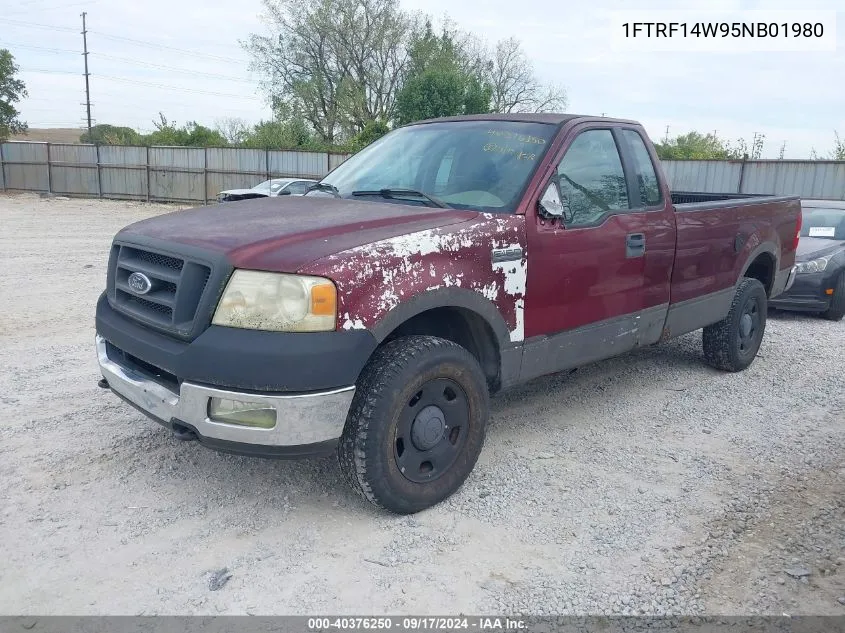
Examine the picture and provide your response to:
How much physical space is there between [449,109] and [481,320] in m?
28.5


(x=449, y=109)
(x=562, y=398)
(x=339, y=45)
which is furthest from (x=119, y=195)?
(x=562, y=398)

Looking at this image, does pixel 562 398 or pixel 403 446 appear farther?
pixel 562 398

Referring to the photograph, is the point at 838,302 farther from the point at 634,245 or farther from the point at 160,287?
the point at 160,287

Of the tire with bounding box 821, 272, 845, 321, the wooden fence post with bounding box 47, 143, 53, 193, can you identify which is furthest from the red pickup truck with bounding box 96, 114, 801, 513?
the wooden fence post with bounding box 47, 143, 53, 193

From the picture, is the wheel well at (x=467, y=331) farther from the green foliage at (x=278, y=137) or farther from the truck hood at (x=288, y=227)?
the green foliage at (x=278, y=137)

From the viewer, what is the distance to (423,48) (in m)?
42.8

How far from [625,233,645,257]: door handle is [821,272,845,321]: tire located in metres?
5.08

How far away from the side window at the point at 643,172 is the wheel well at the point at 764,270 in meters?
1.89

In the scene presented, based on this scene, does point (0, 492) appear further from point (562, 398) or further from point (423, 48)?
point (423, 48)

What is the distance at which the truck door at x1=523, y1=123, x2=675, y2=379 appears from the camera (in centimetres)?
390

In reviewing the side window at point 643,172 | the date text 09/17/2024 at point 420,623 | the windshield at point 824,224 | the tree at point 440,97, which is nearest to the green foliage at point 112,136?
the tree at point 440,97

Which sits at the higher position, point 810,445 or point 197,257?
point 197,257

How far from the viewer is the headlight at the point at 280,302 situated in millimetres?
2943

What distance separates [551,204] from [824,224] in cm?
704
